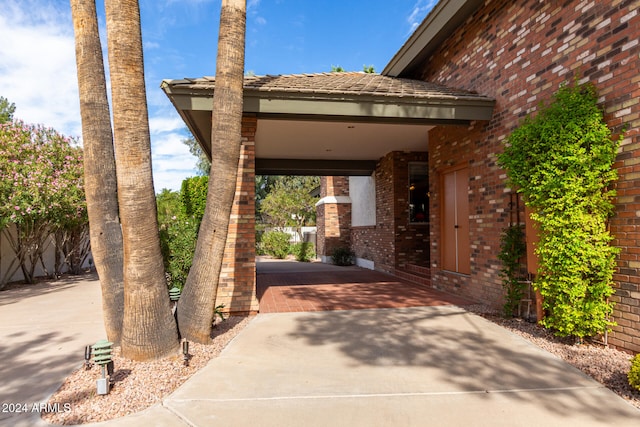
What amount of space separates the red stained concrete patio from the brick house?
18.7 inches

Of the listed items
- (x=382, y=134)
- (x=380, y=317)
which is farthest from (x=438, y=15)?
(x=380, y=317)

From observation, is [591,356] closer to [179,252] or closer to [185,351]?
[185,351]

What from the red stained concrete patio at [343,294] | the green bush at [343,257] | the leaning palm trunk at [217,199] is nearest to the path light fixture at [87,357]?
the leaning palm trunk at [217,199]

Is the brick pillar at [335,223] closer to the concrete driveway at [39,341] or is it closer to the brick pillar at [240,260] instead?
the concrete driveway at [39,341]

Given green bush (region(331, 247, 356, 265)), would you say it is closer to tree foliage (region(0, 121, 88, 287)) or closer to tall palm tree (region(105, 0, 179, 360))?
tree foliage (region(0, 121, 88, 287))

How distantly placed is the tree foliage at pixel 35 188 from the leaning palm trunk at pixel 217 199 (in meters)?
7.80

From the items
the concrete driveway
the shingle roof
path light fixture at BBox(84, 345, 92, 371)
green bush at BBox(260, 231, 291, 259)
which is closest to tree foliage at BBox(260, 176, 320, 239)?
green bush at BBox(260, 231, 291, 259)

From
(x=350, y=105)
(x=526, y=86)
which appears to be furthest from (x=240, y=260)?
(x=526, y=86)

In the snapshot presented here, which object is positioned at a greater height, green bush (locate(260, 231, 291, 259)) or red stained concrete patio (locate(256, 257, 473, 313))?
green bush (locate(260, 231, 291, 259))

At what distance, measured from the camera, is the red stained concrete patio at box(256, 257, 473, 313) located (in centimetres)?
672

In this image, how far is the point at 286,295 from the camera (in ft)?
25.9

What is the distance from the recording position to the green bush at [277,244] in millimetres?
20670

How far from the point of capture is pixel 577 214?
4191 mm

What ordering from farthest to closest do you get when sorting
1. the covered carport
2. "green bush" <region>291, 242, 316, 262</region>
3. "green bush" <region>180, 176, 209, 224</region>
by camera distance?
"green bush" <region>291, 242, 316, 262</region>, "green bush" <region>180, 176, 209, 224</region>, the covered carport
